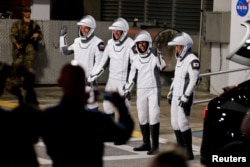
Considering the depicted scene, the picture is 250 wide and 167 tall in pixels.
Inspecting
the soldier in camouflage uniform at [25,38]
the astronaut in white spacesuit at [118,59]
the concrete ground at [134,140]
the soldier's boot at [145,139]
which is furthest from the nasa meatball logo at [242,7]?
the soldier in camouflage uniform at [25,38]

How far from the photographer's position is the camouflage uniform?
19.6m

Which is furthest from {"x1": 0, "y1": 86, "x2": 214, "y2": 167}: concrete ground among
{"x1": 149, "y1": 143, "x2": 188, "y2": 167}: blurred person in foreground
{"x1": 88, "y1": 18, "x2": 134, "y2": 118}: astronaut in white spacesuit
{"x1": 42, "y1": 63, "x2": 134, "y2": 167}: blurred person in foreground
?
{"x1": 149, "y1": 143, "x2": 188, "y2": 167}: blurred person in foreground

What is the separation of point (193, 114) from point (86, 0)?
9.60 meters

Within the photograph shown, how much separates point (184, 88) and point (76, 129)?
602 centimetres

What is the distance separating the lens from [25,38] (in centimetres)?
1975

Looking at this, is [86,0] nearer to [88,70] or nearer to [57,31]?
[57,31]

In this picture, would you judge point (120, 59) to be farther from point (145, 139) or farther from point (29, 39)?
point (29, 39)

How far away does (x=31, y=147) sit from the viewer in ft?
20.3

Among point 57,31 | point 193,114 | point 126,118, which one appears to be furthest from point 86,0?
point 126,118

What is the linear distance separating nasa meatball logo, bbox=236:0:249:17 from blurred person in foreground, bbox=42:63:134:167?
9.99 meters

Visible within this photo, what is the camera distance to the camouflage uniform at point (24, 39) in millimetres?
19641

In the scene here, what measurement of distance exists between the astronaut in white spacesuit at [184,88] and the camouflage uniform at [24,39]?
26.3ft

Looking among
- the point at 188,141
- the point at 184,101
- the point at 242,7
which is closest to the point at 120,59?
the point at 184,101

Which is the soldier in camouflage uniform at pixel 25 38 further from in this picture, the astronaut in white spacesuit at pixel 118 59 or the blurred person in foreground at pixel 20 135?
the blurred person in foreground at pixel 20 135
